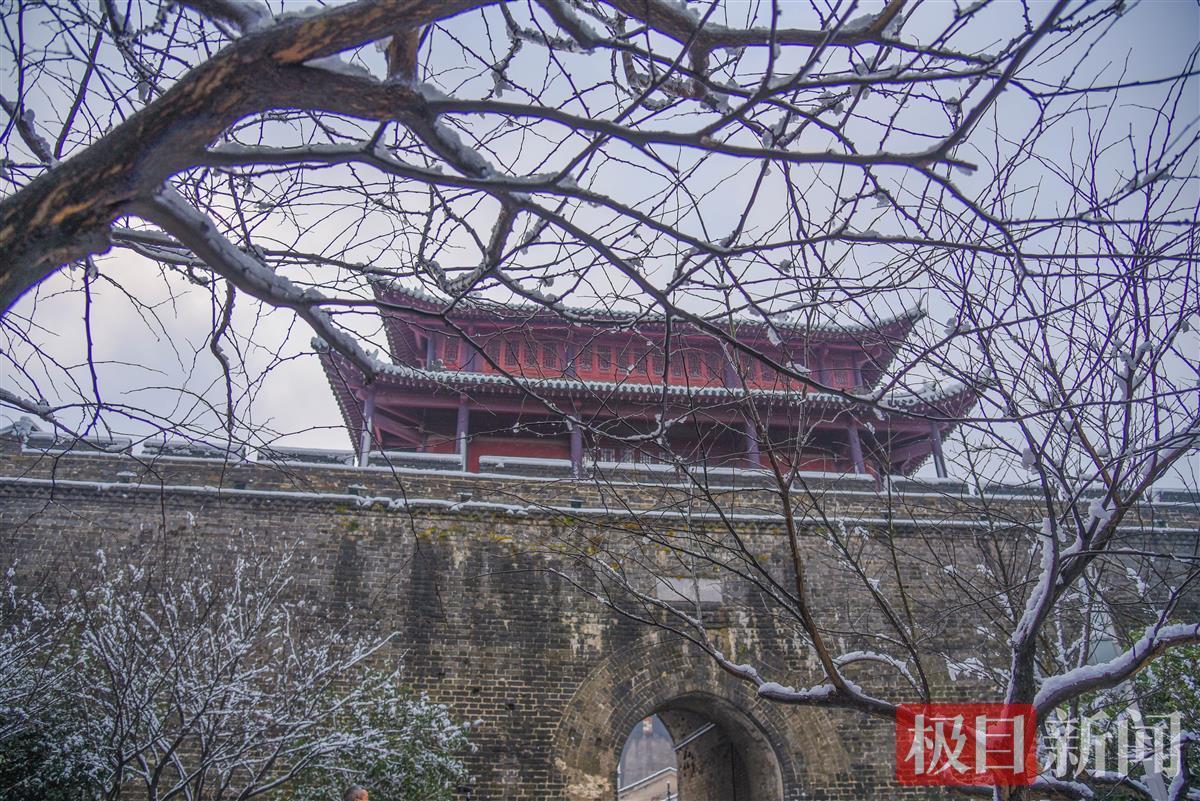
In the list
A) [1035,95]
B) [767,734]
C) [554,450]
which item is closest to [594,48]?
[1035,95]

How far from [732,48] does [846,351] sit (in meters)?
12.4

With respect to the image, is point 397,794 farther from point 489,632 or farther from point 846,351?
point 846,351

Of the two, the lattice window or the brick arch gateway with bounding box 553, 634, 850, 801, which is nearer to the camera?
the brick arch gateway with bounding box 553, 634, 850, 801

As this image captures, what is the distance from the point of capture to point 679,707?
888 centimetres

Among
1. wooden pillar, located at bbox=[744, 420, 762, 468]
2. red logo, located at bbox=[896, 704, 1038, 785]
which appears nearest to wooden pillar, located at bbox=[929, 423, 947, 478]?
wooden pillar, located at bbox=[744, 420, 762, 468]

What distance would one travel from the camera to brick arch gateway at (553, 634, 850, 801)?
7859 millimetres

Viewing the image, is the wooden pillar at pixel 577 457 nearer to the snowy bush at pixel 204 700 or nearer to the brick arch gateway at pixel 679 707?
the brick arch gateway at pixel 679 707

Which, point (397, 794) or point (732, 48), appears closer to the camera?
point (732, 48)

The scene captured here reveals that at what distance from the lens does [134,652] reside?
21.0 ft

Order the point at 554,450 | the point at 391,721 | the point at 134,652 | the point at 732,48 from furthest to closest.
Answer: the point at 554,450, the point at 391,721, the point at 134,652, the point at 732,48

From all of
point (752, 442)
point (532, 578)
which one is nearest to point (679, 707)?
point (532, 578)

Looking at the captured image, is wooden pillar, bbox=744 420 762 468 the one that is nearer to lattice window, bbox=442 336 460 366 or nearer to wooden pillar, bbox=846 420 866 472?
wooden pillar, bbox=846 420 866 472

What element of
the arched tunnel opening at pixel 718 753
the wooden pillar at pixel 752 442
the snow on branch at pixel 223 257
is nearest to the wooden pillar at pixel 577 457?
the wooden pillar at pixel 752 442

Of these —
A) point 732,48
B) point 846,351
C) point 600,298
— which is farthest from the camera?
point 846,351
